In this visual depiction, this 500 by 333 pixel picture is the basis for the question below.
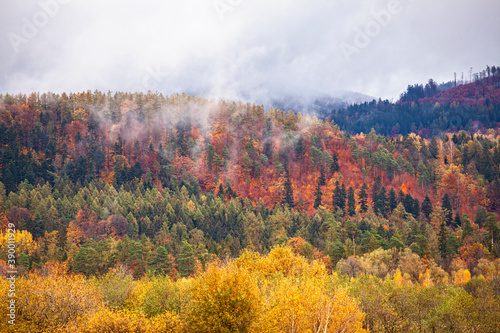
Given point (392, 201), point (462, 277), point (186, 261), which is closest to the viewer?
point (462, 277)

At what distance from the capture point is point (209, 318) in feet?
105

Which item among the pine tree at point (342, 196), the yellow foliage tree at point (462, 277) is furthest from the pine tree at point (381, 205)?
the yellow foliage tree at point (462, 277)

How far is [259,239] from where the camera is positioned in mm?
134250

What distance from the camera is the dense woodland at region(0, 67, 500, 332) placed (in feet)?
119

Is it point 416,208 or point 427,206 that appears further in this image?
point 427,206

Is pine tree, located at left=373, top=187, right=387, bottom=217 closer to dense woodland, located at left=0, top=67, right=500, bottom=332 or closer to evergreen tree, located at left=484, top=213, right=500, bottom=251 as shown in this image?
dense woodland, located at left=0, top=67, right=500, bottom=332

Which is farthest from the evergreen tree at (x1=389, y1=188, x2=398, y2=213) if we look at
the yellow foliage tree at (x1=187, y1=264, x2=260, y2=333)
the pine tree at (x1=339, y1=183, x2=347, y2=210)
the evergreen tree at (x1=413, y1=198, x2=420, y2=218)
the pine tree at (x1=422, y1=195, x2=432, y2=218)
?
the yellow foliage tree at (x1=187, y1=264, x2=260, y2=333)

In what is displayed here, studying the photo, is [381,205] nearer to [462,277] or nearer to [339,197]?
[339,197]

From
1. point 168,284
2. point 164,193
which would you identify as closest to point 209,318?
point 168,284

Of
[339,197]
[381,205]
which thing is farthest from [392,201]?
[339,197]

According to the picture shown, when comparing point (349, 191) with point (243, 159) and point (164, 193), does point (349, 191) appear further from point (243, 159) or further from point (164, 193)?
point (164, 193)

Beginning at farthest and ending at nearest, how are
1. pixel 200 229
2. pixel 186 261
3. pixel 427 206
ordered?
pixel 427 206 → pixel 200 229 → pixel 186 261

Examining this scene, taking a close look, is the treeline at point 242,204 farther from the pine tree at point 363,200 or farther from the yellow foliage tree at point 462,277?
the yellow foliage tree at point 462,277

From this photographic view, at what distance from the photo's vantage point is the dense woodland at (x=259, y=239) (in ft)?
119
